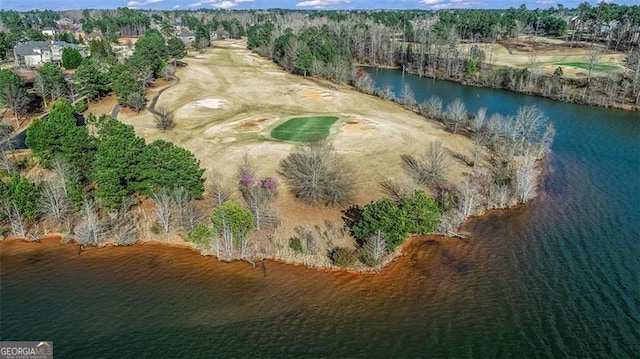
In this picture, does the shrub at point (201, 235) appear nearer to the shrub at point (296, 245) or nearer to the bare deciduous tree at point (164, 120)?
the shrub at point (296, 245)

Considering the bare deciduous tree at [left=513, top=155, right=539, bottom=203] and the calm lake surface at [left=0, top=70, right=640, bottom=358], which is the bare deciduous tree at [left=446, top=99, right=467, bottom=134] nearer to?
the bare deciduous tree at [left=513, top=155, right=539, bottom=203]

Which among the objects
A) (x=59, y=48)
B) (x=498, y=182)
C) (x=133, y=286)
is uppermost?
(x=59, y=48)

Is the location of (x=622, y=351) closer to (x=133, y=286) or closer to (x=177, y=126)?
(x=133, y=286)

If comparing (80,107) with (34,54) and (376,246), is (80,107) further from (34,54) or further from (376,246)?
(34,54)

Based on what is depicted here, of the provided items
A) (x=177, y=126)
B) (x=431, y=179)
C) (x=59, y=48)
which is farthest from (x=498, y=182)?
(x=59, y=48)

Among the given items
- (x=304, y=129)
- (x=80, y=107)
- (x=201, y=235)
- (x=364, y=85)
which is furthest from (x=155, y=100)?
(x=201, y=235)

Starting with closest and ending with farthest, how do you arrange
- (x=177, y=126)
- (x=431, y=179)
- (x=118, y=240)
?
(x=118, y=240) → (x=431, y=179) → (x=177, y=126)
